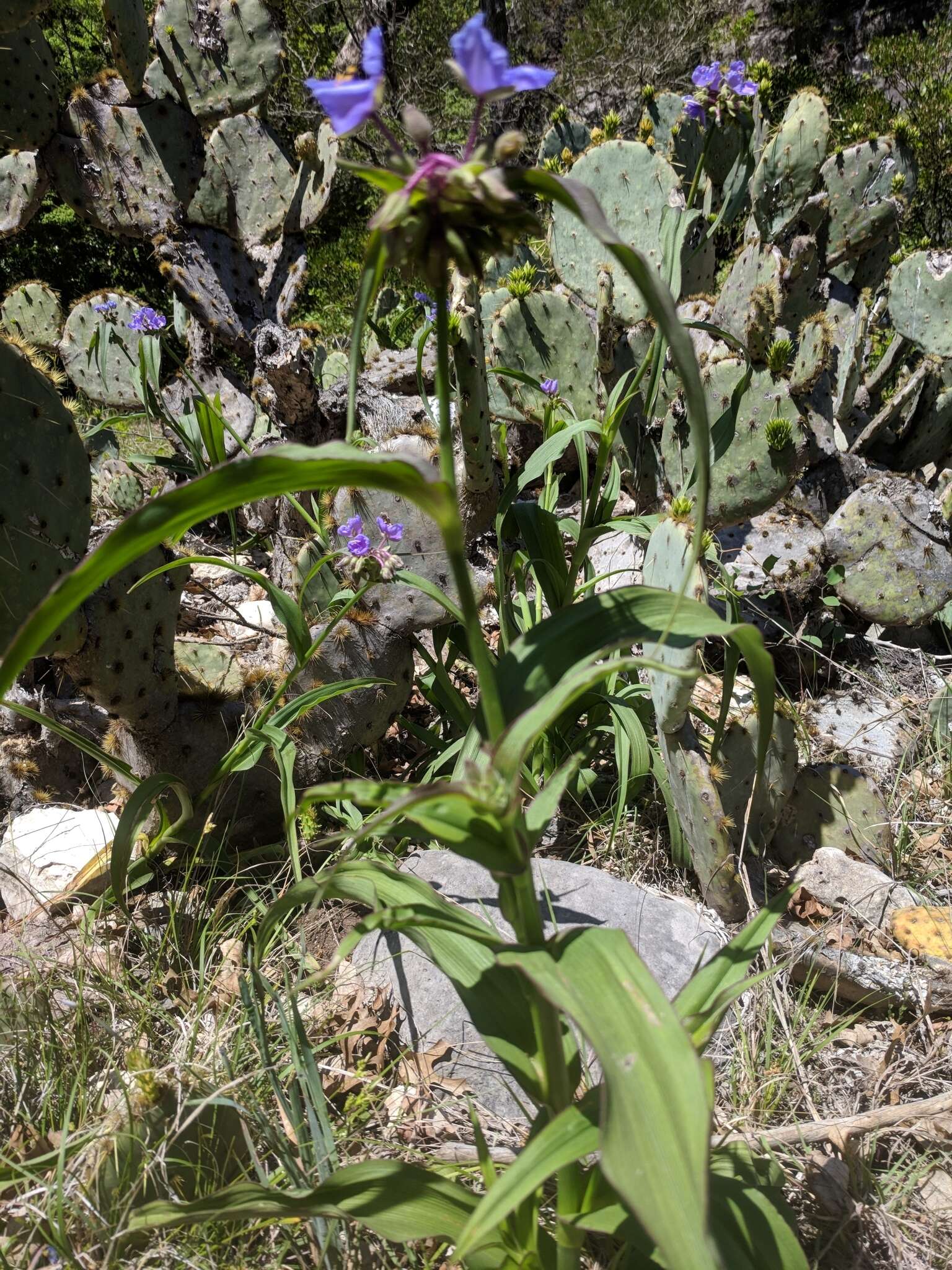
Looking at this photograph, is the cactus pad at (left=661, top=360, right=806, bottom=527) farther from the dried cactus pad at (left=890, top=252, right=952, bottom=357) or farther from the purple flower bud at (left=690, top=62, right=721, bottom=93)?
the dried cactus pad at (left=890, top=252, right=952, bottom=357)

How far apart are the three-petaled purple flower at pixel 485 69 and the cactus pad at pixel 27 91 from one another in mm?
3610

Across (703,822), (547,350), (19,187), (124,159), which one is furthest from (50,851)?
(19,187)

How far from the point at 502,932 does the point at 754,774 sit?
568 mm

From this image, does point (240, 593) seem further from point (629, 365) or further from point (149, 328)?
point (629, 365)

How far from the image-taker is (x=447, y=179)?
0.57 metres

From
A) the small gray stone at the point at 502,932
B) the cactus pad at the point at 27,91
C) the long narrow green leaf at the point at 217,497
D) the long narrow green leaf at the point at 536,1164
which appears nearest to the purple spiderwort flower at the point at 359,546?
the small gray stone at the point at 502,932

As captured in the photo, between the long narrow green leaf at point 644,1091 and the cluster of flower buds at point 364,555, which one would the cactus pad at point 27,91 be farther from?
the long narrow green leaf at point 644,1091

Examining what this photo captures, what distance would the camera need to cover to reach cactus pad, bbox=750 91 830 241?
9.87 ft

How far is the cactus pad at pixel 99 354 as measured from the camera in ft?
11.1

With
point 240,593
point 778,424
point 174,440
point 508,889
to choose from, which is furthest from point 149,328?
point 508,889

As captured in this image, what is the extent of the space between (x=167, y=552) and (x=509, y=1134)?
1.61 metres

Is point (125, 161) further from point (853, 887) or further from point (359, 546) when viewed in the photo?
point (853, 887)

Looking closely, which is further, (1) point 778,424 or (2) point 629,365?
(2) point 629,365

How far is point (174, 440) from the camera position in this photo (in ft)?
11.1
